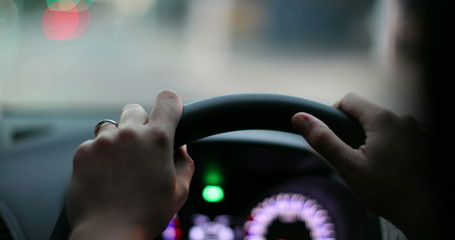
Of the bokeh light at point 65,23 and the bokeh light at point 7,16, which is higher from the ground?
the bokeh light at point 7,16

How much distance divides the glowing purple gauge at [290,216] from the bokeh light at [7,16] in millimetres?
1621

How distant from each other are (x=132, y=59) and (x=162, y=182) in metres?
2.80

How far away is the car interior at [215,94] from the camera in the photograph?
5.17 ft

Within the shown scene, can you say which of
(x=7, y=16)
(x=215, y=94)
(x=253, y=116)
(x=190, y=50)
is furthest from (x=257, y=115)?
(x=190, y=50)

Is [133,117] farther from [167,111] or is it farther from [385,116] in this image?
[385,116]

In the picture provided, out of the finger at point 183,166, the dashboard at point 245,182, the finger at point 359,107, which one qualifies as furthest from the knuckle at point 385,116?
the dashboard at point 245,182

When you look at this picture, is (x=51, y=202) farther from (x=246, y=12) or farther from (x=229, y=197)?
(x=246, y=12)

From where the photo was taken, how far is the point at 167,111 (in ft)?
3.05

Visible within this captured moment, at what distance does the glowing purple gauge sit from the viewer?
190 cm

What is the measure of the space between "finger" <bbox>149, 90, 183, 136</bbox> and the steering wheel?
0.03 metres

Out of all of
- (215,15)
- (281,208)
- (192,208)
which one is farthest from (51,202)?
(215,15)

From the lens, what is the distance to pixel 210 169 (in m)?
1.98

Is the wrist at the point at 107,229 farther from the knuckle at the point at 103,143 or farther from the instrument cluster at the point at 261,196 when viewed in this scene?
the instrument cluster at the point at 261,196

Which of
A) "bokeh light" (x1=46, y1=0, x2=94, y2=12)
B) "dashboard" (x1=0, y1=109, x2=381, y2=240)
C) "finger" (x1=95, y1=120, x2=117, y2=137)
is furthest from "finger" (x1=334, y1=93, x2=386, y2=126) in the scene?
"bokeh light" (x1=46, y1=0, x2=94, y2=12)
